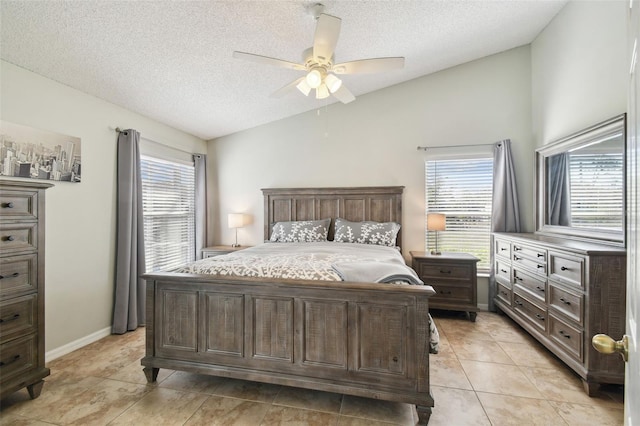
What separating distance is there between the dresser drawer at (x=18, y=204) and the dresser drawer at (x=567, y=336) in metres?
3.94

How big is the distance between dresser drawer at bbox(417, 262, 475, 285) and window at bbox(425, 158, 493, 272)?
0.51 m

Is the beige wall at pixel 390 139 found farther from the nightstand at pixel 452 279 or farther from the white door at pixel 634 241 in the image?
the white door at pixel 634 241

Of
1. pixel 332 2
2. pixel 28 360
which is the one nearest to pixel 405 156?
pixel 332 2

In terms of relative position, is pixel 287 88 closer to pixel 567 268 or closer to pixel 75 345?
pixel 567 268

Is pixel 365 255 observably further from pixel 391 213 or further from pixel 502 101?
pixel 502 101

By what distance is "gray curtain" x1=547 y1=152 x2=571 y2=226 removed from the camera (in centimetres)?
288

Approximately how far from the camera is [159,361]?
2125mm

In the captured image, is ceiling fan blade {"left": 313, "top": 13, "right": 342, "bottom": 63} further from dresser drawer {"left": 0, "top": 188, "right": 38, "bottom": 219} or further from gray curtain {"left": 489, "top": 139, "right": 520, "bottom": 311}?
gray curtain {"left": 489, "top": 139, "right": 520, "bottom": 311}

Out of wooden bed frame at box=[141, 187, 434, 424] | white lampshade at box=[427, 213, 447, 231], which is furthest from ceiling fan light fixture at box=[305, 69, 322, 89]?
white lampshade at box=[427, 213, 447, 231]

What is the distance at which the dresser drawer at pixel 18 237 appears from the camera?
177cm

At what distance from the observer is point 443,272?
3436 mm

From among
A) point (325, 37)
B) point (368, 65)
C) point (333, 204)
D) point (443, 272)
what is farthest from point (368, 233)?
point (325, 37)

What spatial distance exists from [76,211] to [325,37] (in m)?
2.70

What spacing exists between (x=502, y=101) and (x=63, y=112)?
15.8 feet
